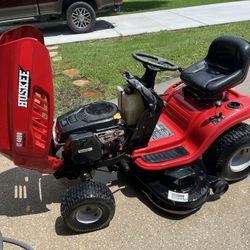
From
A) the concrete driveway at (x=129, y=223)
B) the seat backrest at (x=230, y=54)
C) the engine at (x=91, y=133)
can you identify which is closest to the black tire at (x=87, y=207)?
the concrete driveway at (x=129, y=223)

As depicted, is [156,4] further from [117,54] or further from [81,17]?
[117,54]

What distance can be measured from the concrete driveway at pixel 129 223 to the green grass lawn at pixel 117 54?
6.31 ft

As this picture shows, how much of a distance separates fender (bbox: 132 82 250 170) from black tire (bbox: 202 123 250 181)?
0.11m

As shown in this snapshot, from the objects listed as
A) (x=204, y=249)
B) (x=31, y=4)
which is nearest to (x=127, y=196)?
(x=204, y=249)

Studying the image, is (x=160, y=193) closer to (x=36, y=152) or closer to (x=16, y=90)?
(x=36, y=152)

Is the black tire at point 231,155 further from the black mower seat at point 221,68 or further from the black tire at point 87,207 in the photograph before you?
the black tire at point 87,207

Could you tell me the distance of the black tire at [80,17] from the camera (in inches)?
363

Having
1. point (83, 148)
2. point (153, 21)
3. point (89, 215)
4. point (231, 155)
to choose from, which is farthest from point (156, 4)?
point (89, 215)

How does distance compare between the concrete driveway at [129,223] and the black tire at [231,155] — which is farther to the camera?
the black tire at [231,155]

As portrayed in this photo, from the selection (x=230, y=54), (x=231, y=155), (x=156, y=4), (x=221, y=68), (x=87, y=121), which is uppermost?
A: (x=230, y=54)

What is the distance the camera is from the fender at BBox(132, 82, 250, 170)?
3.34 metres

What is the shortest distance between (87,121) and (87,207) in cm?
66

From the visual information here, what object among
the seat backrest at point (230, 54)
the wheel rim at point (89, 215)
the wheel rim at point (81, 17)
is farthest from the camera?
the wheel rim at point (81, 17)

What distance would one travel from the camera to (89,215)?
3119mm
